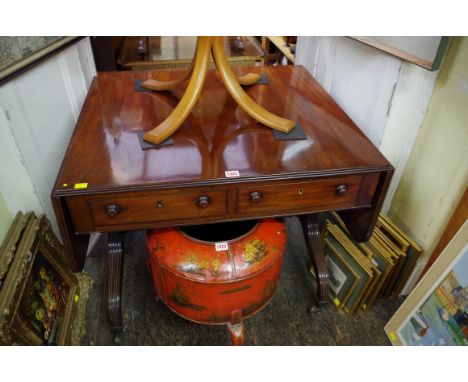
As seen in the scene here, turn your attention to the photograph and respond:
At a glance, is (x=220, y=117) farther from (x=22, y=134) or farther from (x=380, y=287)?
(x=380, y=287)

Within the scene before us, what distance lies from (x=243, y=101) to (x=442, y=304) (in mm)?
833

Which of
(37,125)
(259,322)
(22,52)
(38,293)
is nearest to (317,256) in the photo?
(259,322)

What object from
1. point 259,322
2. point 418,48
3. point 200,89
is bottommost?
point 259,322

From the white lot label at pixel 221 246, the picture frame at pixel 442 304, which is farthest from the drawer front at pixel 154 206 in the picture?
the picture frame at pixel 442 304

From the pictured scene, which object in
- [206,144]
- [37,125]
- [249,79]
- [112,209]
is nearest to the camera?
[112,209]

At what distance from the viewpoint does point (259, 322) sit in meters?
1.33

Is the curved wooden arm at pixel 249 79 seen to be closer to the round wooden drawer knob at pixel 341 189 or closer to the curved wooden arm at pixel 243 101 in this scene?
the curved wooden arm at pixel 243 101

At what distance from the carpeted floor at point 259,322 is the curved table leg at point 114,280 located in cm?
14

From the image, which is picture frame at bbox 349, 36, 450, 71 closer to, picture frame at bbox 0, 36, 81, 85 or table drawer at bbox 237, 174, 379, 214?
table drawer at bbox 237, 174, 379, 214

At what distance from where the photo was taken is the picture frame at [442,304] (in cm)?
92

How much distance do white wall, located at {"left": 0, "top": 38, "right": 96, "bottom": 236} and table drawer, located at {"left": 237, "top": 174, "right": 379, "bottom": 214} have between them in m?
0.69

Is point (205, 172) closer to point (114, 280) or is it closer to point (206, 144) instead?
point (206, 144)

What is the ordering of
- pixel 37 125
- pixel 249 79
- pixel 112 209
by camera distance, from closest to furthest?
pixel 112 209 < pixel 37 125 < pixel 249 79

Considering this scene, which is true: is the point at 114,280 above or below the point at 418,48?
below
